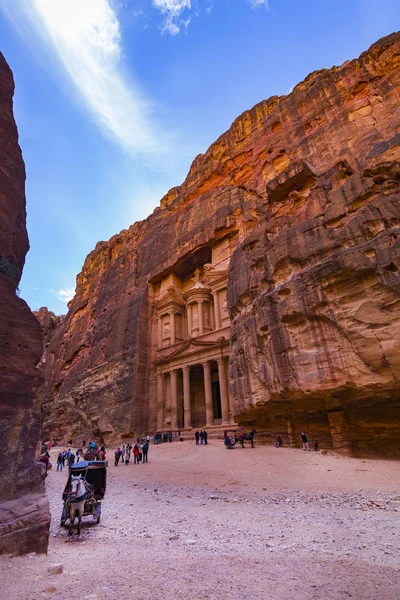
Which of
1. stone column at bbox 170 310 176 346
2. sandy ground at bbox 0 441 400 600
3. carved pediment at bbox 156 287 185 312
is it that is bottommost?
sandy ground at bbox 0 441 400 600

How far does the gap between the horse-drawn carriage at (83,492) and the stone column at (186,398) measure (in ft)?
80.3

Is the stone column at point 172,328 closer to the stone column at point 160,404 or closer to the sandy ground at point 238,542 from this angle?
the stone column at point 160,404

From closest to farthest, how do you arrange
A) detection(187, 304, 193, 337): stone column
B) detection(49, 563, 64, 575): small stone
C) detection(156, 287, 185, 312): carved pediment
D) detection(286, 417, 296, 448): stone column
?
1. detection(49, 563, 64, 575): small stone
2. detection(286, 417, 296, 448): stone column
3. detection(187, 304, 193, 337): stone column
4. detection(156, 287, 185, 312): carved pediment

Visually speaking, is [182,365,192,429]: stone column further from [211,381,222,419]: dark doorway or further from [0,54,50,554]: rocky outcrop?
[0,54,50,554]: rocky outcrop

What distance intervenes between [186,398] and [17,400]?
3005cm

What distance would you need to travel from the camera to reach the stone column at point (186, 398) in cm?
3365

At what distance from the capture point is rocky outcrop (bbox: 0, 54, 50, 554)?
5121 millimetres

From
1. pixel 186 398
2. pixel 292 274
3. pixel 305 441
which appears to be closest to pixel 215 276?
pixel 186 398

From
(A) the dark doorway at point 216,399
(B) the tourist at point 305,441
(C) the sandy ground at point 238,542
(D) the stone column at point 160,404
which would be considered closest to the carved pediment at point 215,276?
(A) the dark doorway at point 216,399

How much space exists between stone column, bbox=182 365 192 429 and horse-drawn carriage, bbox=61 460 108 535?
24.5m

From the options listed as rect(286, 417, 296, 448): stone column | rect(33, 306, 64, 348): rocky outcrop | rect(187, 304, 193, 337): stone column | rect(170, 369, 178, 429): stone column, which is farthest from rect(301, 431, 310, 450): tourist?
rect(33, 306, 64, 348): rocky outcrop

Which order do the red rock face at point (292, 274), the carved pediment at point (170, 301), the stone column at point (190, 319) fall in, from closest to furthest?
the red rock face at point (292, 274)
the stone column at point (190, 319)
the carved pediment at point (170, 301)

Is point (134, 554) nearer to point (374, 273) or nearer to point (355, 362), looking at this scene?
point (355, 362)

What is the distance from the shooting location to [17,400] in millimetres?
5641
